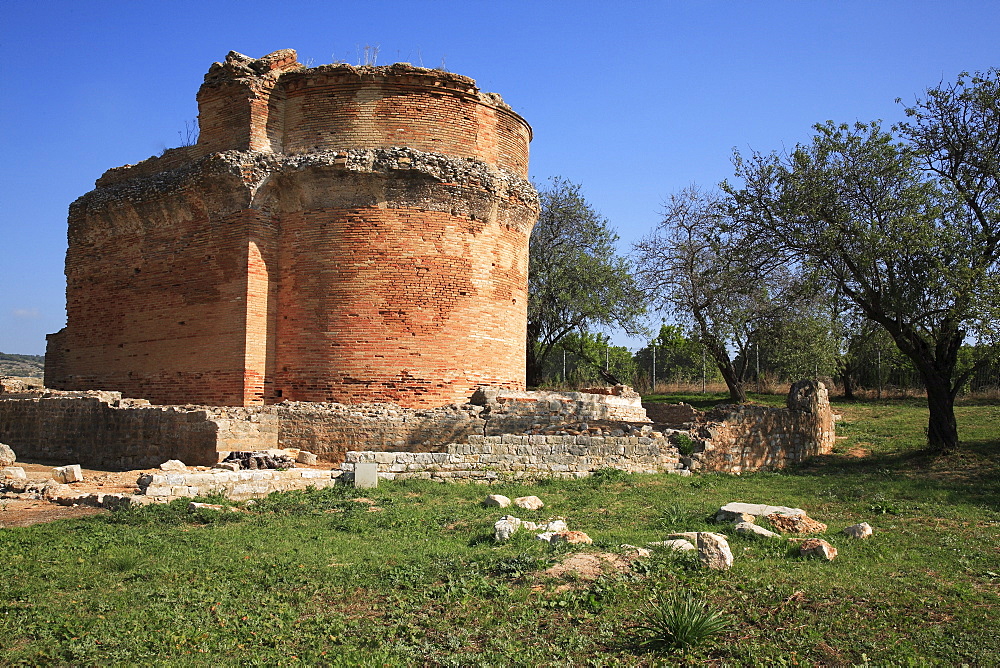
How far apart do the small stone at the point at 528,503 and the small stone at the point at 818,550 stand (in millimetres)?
3547

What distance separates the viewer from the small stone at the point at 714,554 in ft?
20.4

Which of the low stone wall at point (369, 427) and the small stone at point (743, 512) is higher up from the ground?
the low stone wall at point (369, 427)

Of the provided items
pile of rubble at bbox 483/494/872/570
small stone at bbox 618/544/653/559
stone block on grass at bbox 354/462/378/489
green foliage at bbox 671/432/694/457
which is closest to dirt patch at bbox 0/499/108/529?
stone block on grass at bbox 354/462/378/489

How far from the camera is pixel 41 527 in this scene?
8.16 metres

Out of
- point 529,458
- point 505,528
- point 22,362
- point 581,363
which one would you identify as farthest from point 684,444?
point 22,362

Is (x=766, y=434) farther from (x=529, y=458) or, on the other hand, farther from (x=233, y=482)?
(x=233, y=482)

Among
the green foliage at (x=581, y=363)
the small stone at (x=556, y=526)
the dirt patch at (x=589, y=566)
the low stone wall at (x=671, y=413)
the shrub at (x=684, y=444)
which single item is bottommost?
the dirt patch at (x=589, y=566)

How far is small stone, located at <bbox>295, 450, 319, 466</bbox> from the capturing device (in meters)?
13.7

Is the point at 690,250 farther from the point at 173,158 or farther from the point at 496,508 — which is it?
the point at 496,508

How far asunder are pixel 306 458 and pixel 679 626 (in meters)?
10.1

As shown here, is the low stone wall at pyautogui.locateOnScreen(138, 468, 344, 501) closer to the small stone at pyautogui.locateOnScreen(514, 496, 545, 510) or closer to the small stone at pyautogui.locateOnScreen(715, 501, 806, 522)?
the small stone at pyautogui.locateOnScreen(514, 496, 545, 510)

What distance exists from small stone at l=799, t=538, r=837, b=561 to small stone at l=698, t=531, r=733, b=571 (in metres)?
0.82

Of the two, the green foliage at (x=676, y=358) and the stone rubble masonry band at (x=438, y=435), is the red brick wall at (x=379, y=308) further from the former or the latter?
the green foliage at (x=676, y=358)

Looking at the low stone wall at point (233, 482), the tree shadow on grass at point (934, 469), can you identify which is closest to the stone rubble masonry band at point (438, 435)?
the low stone wall at point (233, 482)
